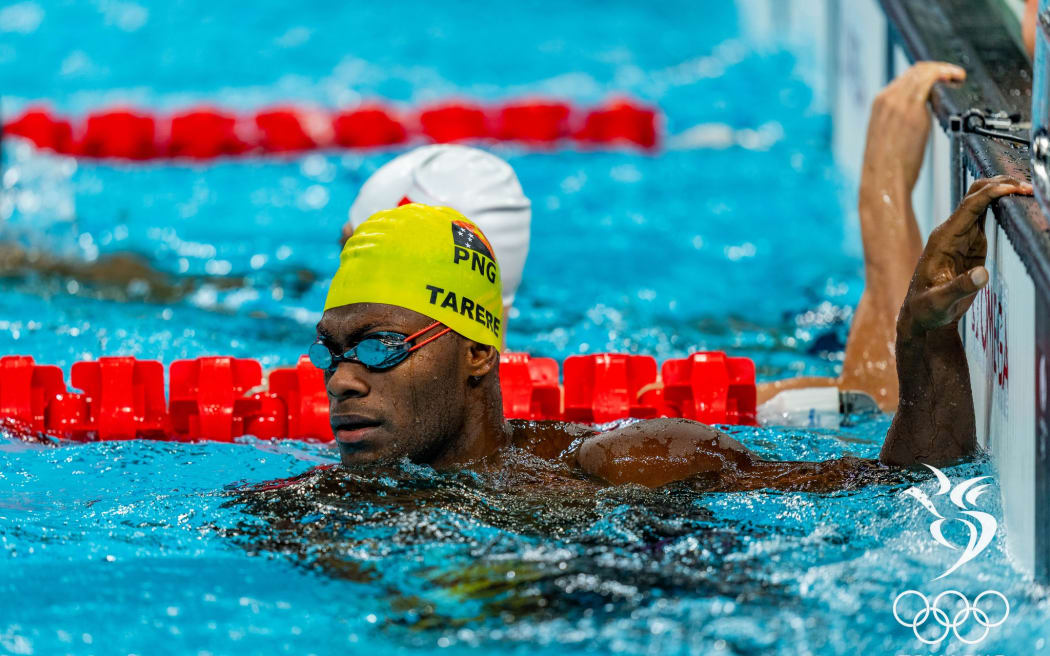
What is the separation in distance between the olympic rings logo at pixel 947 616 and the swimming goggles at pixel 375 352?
107 cm

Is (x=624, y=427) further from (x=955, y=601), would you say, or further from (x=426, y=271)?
(x=955, y=601)

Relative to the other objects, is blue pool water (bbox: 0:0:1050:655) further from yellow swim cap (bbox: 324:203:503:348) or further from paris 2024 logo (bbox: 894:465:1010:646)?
yellow swim cap (bbox: 324:203:503:348)

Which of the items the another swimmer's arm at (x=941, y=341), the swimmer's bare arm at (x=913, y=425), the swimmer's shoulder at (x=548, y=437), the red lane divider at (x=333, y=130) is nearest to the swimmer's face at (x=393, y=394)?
the swimmer's shoulder at (x=548, y=437)

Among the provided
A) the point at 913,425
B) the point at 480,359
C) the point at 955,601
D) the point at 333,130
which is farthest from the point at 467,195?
the point at 333,130

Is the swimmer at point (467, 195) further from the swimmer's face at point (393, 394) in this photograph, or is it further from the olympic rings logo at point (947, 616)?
the olympic rings logo at point (947, 616)

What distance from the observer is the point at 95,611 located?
9.20 feet

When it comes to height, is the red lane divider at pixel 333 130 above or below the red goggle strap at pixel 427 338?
above

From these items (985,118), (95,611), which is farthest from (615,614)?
(985,118)

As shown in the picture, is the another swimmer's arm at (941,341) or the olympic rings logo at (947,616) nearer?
the olympic rings logo at (947,616)

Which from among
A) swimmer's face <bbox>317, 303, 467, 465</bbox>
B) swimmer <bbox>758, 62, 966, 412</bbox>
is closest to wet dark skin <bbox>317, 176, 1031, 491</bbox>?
swimmer's face <bbox>317, 303, 467, 465</bbox>

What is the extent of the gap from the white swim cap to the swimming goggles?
99 cm

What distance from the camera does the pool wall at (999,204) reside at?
2531 millimetres

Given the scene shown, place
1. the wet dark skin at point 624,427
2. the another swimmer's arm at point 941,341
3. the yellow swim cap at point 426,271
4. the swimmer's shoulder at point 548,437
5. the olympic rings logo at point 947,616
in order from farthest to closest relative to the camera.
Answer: the swimmer's shoulder at point 548,437 < the yellow swim cap at point 426,271 < the wet dark skin at point 624,427 < the another swimmer's arm at point 941,341 < the olympic rings logo at point 947,616

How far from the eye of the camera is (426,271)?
3.05 m
